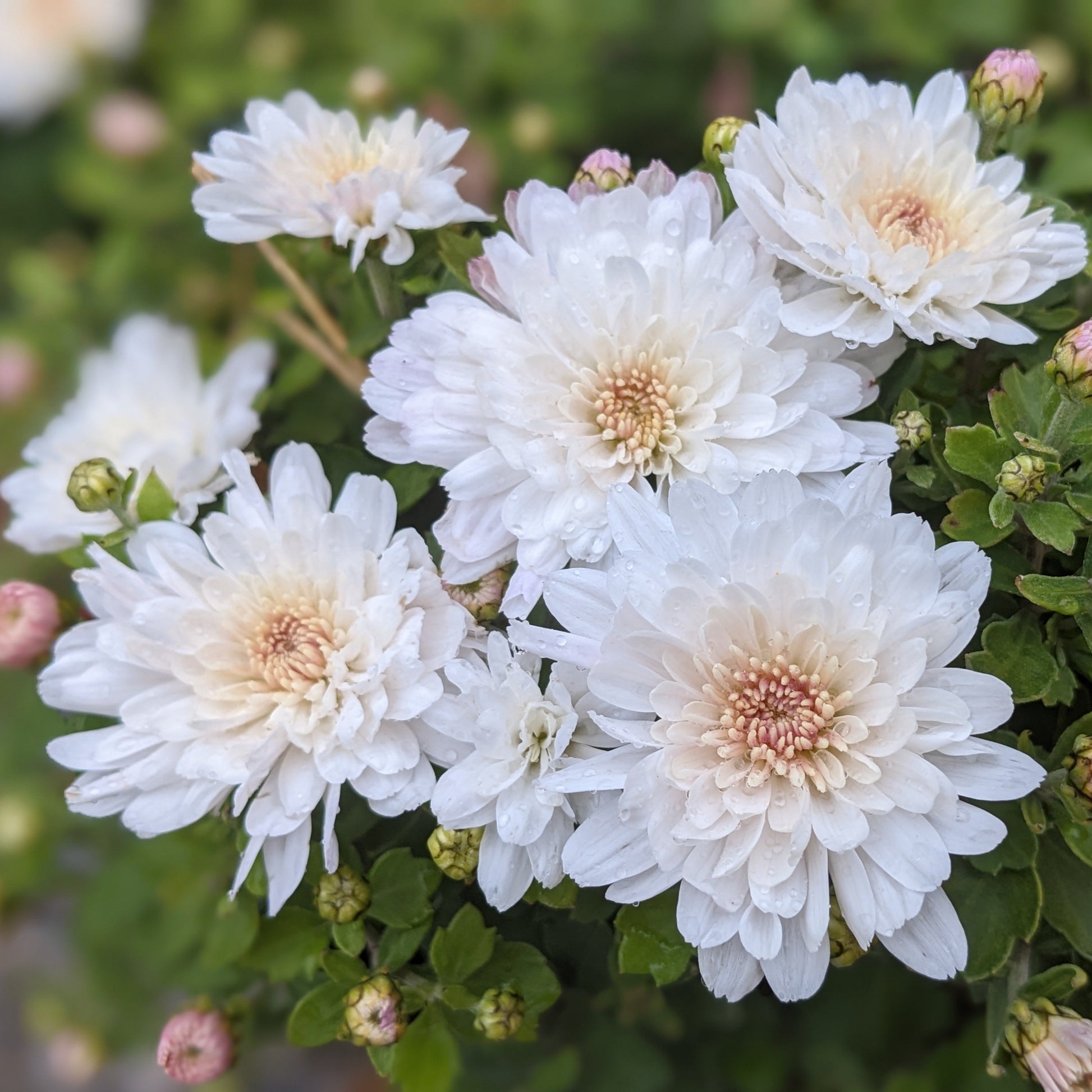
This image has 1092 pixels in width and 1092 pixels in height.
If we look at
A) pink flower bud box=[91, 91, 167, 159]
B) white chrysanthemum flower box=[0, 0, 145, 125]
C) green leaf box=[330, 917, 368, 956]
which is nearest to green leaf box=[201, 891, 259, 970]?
green leaf box=[330, 917, 368, 956]

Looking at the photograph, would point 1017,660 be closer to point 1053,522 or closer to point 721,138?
point 1053,522

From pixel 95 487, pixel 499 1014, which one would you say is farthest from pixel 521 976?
pixel 95 487

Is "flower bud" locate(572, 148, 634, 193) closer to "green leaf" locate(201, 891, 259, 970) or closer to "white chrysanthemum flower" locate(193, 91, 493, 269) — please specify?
"white chrysanthemum flower" locate(193, 91, 493, 269)

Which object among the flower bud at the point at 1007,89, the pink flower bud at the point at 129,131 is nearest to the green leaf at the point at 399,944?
the flower bud at the point at 1007,89

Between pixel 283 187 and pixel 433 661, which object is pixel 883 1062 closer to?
pixel 433 661

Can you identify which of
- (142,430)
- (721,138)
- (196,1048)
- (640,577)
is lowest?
(196,1048)

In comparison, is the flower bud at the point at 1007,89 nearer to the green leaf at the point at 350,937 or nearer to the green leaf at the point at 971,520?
the green leaf at the point at 971,520
